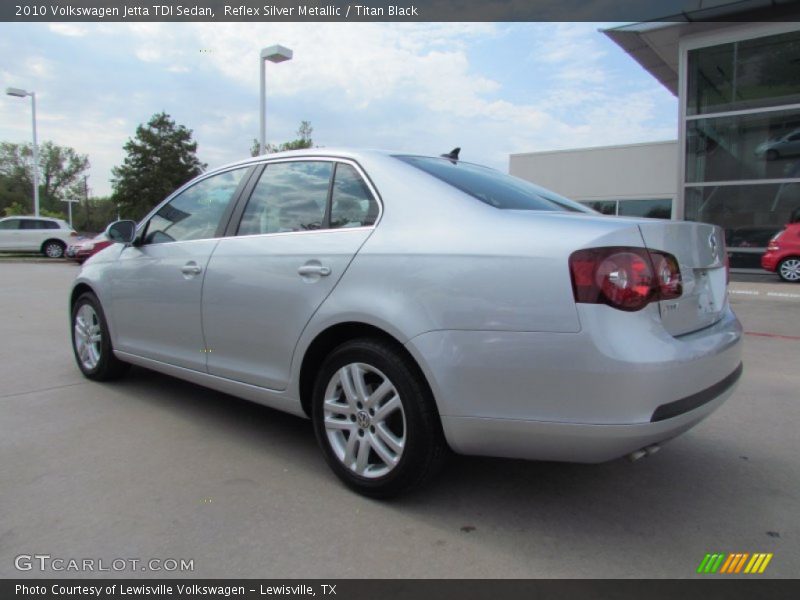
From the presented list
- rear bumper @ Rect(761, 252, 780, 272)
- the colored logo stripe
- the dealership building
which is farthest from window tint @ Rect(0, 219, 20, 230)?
the colored logo stripe

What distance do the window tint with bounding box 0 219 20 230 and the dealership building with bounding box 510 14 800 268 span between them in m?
22.5

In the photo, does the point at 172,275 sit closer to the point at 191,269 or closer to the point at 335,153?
the point at 191,269

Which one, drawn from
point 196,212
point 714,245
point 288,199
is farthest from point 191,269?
point 714,245

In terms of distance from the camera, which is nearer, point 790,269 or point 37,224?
point 790,269

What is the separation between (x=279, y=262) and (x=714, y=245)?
2117 millimetres

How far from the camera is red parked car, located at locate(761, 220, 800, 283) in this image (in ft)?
46.8

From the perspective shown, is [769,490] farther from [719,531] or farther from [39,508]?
[39,508]

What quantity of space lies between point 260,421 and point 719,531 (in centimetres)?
267

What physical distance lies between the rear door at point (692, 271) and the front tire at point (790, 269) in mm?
14014

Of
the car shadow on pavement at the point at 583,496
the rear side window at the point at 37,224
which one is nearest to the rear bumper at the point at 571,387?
the car shadow on pavement at the point at 583,496

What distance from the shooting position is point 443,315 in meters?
2.41

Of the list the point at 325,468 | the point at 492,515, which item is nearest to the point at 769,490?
the point at 492,515

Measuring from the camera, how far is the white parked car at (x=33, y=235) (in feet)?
75.9

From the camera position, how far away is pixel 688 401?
2.29m
